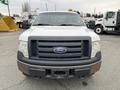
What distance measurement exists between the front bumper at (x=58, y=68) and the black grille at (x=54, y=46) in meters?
0.13

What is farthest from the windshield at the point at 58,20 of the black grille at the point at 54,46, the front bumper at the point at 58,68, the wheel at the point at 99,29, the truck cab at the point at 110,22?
the wheel at the point at 99,29

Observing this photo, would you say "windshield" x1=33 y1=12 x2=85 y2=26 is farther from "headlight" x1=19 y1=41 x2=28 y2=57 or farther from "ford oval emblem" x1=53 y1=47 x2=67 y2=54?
"ford oval emblem" x1=53 y1=47 x2=67 y2=54

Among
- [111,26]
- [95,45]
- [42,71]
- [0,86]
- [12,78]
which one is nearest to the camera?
[42,71]

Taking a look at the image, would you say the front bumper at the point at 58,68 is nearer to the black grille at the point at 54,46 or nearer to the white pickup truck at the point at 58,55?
the white pickup truck at the point at 58,55

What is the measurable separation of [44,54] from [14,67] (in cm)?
232

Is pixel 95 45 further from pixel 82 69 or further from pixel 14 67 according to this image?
pixel 14 67

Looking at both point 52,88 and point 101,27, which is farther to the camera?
point 101,27

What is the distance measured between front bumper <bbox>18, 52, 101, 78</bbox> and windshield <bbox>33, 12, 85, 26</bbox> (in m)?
1.79

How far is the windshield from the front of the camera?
5.37 metres

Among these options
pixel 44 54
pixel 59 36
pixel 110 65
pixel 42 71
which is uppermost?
pixel 59 36

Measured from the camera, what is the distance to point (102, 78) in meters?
4.87

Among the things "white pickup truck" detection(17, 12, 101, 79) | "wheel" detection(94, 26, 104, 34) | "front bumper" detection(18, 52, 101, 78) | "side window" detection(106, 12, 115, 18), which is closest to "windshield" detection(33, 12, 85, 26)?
"white pickup truck" detection(17, 12, 101, 79)

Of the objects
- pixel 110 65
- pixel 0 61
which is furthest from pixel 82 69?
pixel 0 61

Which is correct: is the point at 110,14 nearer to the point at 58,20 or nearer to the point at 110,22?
the point at 110,22
